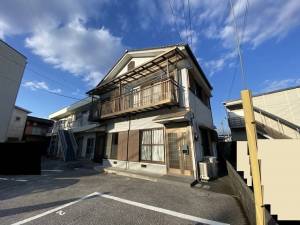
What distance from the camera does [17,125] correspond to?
2250 centimetres

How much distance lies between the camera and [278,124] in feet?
42.5

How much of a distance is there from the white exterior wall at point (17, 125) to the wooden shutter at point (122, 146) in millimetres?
20682

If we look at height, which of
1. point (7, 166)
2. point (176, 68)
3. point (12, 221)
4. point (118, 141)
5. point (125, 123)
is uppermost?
point (176, 68)

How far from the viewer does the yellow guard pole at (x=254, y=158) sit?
158 centimetres

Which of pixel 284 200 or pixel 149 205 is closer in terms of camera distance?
pixel 284 200

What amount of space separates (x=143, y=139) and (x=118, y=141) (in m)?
2.34

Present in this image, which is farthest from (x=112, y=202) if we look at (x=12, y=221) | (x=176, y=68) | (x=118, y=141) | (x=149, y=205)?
(x=176, y=68)

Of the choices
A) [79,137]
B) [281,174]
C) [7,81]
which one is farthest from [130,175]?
[7,81]

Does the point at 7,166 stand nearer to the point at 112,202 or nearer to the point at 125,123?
the point at 125,123

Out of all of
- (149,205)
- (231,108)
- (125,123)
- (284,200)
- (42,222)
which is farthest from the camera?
(231,108)

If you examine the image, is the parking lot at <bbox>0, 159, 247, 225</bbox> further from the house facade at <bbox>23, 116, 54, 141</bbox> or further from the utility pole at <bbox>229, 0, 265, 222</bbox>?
the house facade at <bbox>23, 116, 54, 141</bbox>

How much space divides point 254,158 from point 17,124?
2965 cm

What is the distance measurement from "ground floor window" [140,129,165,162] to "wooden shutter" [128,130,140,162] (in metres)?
0.32

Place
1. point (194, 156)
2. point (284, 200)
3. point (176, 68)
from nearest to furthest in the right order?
1. point (284, 200)
2. point (194, 156)
3. point (176, 68)
